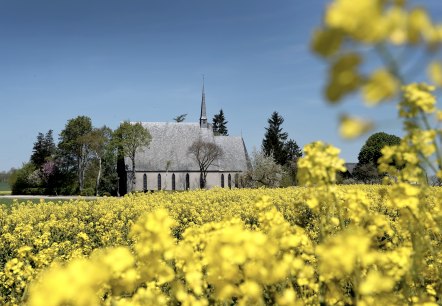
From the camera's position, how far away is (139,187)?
191ft

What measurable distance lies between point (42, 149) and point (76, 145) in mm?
7922

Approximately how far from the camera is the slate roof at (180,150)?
5949cm

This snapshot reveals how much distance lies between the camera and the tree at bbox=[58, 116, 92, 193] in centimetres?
6412

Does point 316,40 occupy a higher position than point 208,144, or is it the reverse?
point 208,144

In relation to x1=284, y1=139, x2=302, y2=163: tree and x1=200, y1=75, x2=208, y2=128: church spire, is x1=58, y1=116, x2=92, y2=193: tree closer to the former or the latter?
x1=200, y1=75, x2=208, y2=128: church spire

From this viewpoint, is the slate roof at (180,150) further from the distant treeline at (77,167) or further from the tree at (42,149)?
the tree at (42,149)

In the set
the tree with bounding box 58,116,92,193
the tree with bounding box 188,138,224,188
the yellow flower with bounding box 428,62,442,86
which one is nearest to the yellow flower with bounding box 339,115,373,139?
the yellow flower with bounding box 428,62,442,86

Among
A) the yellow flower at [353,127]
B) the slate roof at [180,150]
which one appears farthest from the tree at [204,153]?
the yellow flower at [353,127]

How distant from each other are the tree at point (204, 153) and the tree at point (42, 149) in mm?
25450

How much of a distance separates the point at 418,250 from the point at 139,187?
188ft

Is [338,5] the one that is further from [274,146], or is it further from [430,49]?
[274,146]

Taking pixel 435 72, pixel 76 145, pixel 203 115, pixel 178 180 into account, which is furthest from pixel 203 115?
pixel 435 72

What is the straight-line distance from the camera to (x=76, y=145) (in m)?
64.8

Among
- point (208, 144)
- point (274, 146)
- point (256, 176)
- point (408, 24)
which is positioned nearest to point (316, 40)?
point (408, 24)
